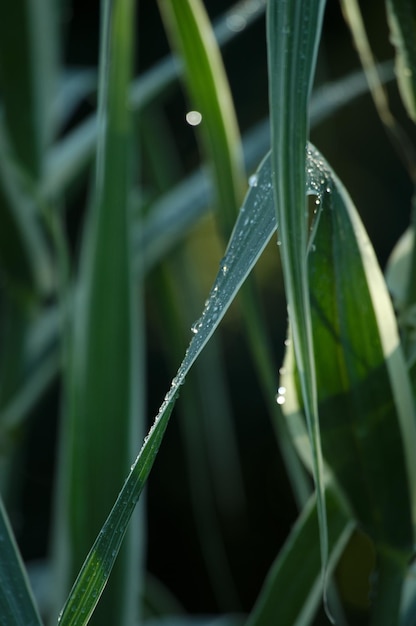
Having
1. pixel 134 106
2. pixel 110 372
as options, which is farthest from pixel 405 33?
pixel 134 106

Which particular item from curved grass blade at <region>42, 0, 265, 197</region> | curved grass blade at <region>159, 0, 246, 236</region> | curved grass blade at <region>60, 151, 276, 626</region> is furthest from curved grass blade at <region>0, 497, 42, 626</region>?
curved grass blade at <region>42, 0, 265, 197</region>

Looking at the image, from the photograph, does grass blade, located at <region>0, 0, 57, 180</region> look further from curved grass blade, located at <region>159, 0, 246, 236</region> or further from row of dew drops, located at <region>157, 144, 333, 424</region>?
row of dew drops, located at <region>157, 144, 333, 424</region>

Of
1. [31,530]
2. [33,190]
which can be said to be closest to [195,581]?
[31,530]

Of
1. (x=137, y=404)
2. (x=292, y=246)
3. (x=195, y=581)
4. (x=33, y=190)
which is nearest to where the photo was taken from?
(x=292, y=246)

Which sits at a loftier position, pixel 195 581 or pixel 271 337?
pixel 271 337

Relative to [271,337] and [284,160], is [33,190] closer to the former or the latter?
[284,160]

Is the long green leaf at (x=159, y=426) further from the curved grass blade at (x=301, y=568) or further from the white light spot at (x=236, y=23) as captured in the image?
the white light spot at (x=236, y=23)

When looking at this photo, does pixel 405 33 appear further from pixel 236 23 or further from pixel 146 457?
pixel 236 23
